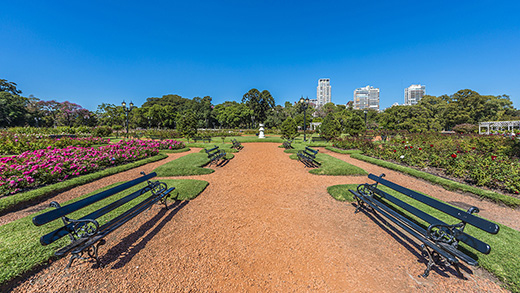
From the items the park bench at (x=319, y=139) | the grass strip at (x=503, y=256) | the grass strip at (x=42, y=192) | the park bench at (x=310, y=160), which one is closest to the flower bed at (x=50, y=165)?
the grass strip at (x=42, y=192)

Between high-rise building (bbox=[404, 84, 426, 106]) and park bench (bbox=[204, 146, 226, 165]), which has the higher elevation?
high-rise building (bbox=[404, 84, 426, 106])

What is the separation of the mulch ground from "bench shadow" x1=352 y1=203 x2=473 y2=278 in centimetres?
2

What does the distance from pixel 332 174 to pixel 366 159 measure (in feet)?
12.7

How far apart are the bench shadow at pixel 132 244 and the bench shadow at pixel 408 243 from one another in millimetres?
3939

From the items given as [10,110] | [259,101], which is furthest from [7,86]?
[259,101]

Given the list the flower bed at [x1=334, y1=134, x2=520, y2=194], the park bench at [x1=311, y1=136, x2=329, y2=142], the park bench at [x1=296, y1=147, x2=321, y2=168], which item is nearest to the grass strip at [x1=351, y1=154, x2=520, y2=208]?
the flower bed at [x1=334, y1=134, x2=520, y2=194]

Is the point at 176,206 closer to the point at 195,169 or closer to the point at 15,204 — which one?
the point at 195,169

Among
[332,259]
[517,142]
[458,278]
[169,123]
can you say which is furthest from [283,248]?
[169,123]

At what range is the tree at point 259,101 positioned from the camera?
171 feet

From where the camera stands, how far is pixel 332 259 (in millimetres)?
2703

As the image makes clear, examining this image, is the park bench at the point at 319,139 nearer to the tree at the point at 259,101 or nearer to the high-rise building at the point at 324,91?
the tree at the point at 259,101

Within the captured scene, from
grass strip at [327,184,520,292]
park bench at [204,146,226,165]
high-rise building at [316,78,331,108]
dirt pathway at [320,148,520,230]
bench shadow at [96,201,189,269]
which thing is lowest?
dirt pathway at [320,148,520,230]

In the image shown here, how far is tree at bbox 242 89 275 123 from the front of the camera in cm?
5203

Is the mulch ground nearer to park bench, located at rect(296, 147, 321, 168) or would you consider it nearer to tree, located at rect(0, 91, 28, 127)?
park bench, located at rect(296, 147, 321, 168)
